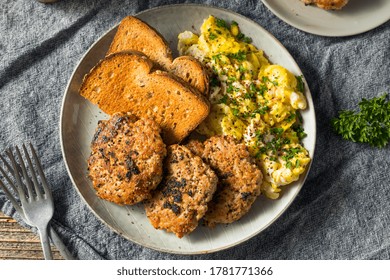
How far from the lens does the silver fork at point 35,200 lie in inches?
142

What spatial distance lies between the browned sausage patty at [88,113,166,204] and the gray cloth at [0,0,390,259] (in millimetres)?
436

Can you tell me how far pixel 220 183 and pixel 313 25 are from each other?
4.29 ft

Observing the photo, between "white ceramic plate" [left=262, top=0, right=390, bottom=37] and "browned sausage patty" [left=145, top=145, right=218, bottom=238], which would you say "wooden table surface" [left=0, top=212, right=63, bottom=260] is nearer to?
"browned sausage patty" [left=145, top=145, right=218, bottom=238]

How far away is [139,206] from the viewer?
3.59 metres

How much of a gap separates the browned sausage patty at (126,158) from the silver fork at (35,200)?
0.41 meters

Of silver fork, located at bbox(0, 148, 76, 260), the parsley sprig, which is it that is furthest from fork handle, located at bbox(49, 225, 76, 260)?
the parsley sprig

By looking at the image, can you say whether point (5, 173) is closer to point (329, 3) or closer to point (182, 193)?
point (182, 193)

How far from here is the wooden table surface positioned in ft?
12.3

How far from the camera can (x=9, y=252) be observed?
3.77 meters

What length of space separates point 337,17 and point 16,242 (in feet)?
9.14

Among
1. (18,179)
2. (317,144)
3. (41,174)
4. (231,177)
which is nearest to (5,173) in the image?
(18,179)

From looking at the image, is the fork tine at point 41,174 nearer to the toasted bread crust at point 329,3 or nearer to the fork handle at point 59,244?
the fork handle at point 59,244

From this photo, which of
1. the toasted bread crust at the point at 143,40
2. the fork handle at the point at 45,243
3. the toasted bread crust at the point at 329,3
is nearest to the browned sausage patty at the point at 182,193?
the toasted bread crust at the point at 143,40

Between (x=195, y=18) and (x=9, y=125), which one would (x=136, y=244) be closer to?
(x=9, y=125)
